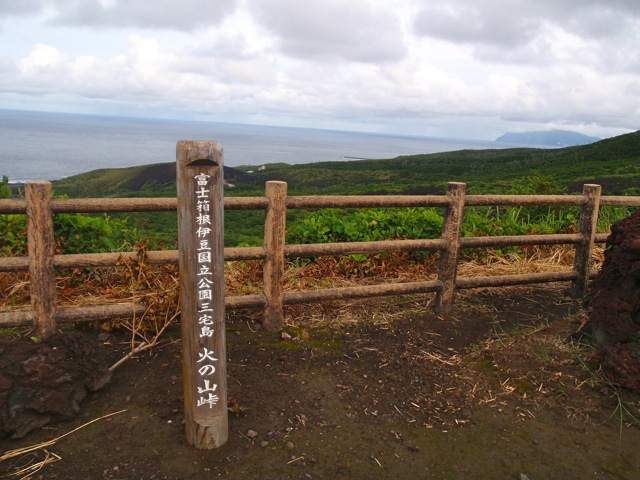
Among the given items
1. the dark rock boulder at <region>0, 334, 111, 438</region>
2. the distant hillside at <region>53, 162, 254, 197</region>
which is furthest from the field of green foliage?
the dark rock boulder at <region>0, 334, 111, 438</region>

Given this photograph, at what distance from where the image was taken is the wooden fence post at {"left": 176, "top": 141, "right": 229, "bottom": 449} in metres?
2.69

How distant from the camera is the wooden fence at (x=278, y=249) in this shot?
379 centimetres

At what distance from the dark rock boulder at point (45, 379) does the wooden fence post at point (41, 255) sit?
495mm

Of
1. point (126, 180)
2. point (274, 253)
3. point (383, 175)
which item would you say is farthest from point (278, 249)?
point (126, 180)

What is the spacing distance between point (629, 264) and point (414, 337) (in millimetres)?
1671

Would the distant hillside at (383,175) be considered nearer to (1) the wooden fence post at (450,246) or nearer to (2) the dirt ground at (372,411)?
(1) the wooden fence post at (450,246)

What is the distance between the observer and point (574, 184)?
16.4 m

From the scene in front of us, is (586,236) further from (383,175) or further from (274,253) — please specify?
(383,175)

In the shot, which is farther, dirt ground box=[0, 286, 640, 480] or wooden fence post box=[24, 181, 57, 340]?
wooden fence post box=[24, 181, 57, 340]

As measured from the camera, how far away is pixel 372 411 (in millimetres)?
3422

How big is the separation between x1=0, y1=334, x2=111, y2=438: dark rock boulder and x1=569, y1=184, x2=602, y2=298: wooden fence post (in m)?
4.50

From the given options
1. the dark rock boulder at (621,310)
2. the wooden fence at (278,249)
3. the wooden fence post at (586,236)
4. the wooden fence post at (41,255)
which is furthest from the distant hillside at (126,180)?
the dark rock boulder at (621,310)

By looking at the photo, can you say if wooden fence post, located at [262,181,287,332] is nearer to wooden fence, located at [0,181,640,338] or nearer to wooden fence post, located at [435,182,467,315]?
wooden fence, located at [0,181,640,338]

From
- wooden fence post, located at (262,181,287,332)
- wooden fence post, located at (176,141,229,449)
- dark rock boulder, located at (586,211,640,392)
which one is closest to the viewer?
wooden fence post, located at (176,141,229,449)
